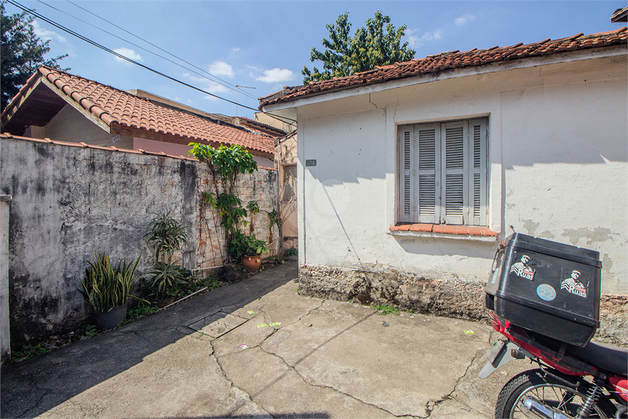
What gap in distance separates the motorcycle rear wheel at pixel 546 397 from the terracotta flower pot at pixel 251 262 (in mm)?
5420

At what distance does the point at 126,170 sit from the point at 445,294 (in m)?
5.15

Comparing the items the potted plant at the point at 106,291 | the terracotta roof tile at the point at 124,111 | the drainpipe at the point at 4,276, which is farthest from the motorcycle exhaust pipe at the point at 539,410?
the terracotta roof tile at the point at 124,111

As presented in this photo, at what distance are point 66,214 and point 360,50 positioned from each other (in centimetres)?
1360

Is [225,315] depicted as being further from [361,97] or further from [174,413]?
[361,97]

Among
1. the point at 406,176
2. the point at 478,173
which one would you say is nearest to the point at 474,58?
the point at 478,173

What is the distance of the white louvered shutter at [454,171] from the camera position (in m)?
4.51

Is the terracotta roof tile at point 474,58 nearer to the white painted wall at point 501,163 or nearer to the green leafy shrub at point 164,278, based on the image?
the white painted wall at point 501,163

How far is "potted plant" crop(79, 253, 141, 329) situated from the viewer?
163 inches

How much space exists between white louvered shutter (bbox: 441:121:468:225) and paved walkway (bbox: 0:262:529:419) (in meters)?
1.56

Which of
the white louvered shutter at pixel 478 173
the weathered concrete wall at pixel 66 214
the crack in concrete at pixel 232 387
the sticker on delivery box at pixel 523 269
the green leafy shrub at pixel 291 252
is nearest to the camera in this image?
the sticker on delivery box at pixel 523 269

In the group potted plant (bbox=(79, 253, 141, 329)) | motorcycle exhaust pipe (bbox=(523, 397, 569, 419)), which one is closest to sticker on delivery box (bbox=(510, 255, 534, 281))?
motorcycle exhaust pipe (bbox=(523, 397, 569, 419))

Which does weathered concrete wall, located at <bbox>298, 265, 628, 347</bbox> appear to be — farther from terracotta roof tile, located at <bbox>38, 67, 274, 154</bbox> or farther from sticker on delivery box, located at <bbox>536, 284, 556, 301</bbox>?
terracotta roof tile, located at <bbox>38, 67, 274, 154</bbox>

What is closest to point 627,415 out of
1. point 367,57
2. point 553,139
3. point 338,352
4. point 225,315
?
point 338,352

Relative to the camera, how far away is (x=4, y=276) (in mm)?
3215
